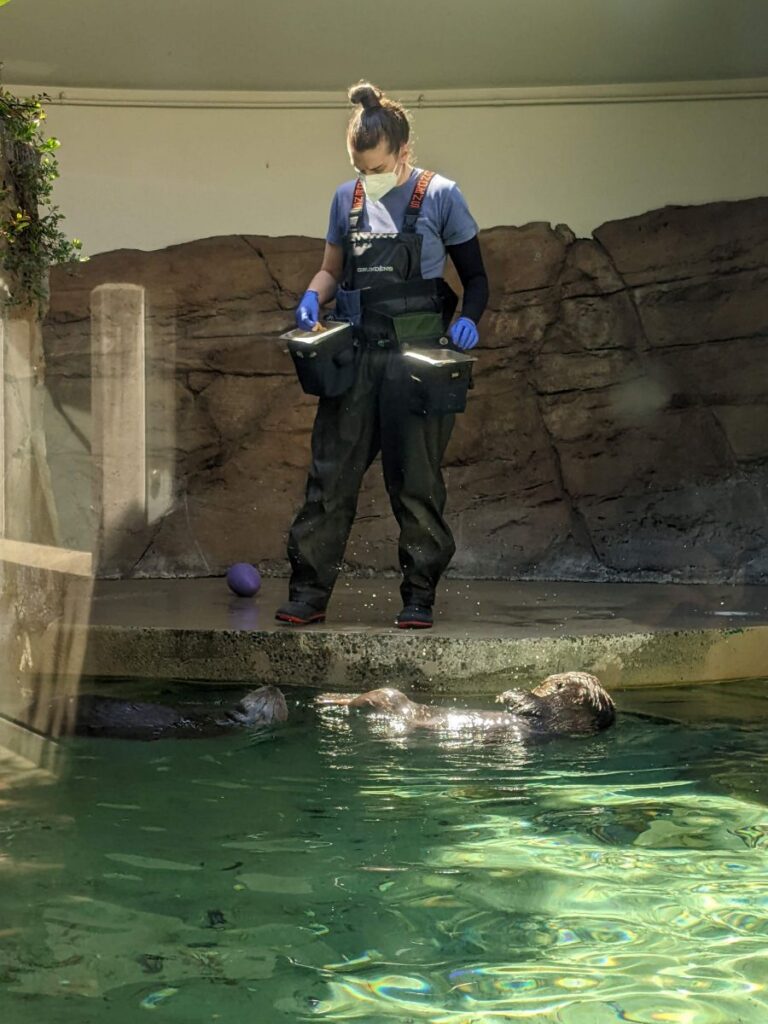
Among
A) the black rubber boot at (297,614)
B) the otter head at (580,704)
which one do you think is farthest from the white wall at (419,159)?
the otter head at (580,704)

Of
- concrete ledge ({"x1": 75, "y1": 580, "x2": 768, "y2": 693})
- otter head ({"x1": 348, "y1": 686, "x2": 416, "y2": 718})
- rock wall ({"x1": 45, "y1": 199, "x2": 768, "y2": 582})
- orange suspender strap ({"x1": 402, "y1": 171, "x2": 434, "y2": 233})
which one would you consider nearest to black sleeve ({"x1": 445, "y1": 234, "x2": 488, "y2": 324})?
orange suspender strap ({"x1": 402, "y1": 171, "x2": 434, "y2": 233})

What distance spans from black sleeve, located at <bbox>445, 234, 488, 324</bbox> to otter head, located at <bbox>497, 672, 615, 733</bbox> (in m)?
1.66

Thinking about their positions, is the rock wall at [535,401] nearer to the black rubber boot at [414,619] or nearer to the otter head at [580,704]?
the black rubber boot at [414,619]

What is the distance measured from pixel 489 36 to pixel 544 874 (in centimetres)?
632

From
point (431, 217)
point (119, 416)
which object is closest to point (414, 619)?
point (431, 217)

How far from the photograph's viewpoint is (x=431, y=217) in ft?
17.0

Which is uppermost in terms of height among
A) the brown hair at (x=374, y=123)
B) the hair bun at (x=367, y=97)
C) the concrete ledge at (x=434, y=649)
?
the hair bun at (x=367, y=97)

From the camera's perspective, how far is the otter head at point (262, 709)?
4.18 meters

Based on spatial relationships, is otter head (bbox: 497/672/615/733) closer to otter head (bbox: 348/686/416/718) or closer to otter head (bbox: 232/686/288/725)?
otter head (bbox: 348/686/416/718)

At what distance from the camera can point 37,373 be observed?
5387 millimetres

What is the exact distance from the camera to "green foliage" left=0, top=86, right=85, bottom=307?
482 centimetres

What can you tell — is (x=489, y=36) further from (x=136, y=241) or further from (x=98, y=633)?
(x=98, y=633)

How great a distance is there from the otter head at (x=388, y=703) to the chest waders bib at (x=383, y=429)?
1.02 m

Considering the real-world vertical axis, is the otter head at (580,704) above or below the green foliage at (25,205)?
below
